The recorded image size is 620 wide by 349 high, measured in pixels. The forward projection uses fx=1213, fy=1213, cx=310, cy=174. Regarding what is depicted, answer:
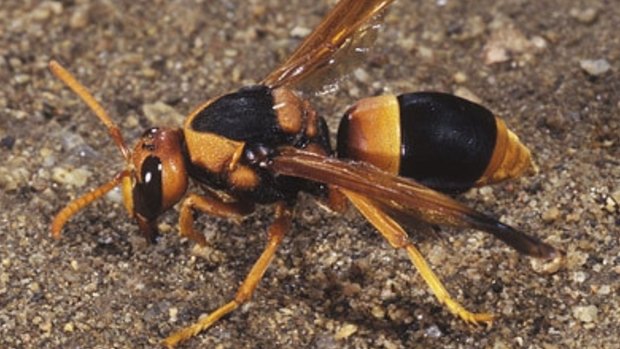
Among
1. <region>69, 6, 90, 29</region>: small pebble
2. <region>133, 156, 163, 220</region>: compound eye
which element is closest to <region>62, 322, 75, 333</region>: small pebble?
<region>133, 156, 163, 220</region>: compound eye

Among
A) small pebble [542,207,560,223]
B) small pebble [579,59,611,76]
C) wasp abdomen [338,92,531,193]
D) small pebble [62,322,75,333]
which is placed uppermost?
wasp abdomen [338,92,531,193]

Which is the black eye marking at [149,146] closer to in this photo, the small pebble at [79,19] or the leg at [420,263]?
the leg at [420,263]

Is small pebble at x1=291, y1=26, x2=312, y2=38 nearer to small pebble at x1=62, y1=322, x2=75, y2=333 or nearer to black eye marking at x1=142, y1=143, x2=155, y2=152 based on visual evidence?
black eye marking at x1=142, y1=143, x2=155, y2=152

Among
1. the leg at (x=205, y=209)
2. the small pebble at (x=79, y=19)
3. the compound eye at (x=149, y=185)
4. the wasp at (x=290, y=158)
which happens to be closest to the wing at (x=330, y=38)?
the wasp at (x=290, y=158)

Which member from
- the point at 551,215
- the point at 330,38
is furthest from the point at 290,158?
the point at 551,215

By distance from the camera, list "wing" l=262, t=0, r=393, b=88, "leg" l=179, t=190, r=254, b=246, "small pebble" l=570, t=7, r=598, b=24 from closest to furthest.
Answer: "leg" l=179, t=190, r=254, b=246 < "wing" l=262, t=0, r=393, b=88 < "small pebble" l=570, t=7, r=598, b=24

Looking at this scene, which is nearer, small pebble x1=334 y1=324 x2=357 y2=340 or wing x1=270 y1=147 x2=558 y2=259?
wing x1=270 y1=147 x2=558 y2=259
